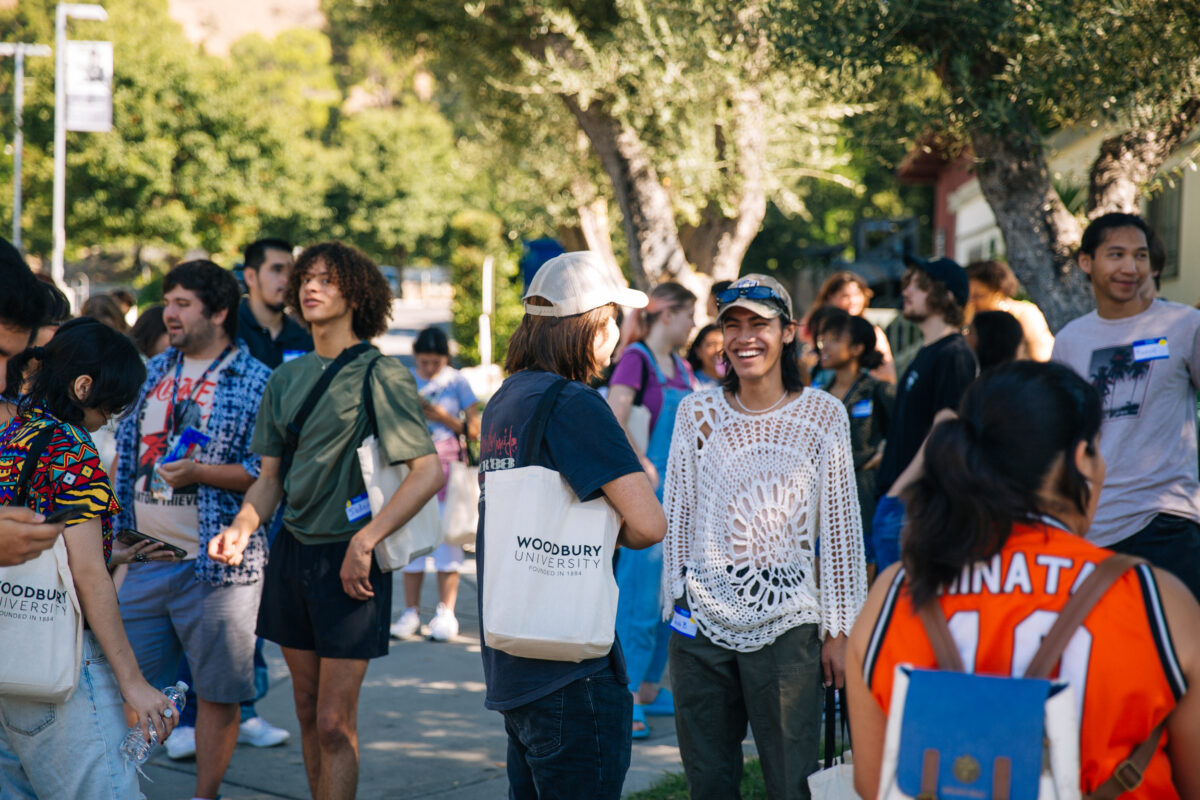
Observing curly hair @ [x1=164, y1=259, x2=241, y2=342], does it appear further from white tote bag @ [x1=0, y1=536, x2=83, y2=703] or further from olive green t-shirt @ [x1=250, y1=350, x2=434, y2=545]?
white tote bag @ [x1=0, y1=536, x2=83, y2=703]

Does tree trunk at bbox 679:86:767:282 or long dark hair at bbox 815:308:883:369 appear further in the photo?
tree trunk at bbox 679:86:767:282

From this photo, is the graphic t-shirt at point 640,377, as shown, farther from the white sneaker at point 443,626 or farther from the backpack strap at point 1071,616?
the backpack strap at point 1071,616

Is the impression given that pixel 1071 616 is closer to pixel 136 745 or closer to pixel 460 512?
pixel 136 745

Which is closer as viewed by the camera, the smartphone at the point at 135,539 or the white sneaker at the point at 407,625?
the smartphone at the point at 135,539

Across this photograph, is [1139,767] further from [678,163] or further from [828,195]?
[828,195]

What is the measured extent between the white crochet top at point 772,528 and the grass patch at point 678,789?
4.70 feet

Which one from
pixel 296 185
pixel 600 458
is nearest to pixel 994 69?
pixel 600 458

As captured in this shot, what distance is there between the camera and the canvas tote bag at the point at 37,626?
2.62 meters

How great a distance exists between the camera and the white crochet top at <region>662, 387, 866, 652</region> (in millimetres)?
3195

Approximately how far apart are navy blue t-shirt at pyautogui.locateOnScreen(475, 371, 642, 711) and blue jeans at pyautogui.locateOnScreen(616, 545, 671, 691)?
8.60ft

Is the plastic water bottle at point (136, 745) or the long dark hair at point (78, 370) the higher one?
the long dark hair at point (78, 370)

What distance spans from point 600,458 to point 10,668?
1.49m

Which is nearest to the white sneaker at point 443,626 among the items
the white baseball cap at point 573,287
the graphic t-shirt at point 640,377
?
the graphic t-shirt at point 640,377

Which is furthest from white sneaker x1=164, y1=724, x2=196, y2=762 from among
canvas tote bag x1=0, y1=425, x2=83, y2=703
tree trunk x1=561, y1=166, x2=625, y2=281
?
tree trunk x1=561, y1=166, x2=625, y2=281
